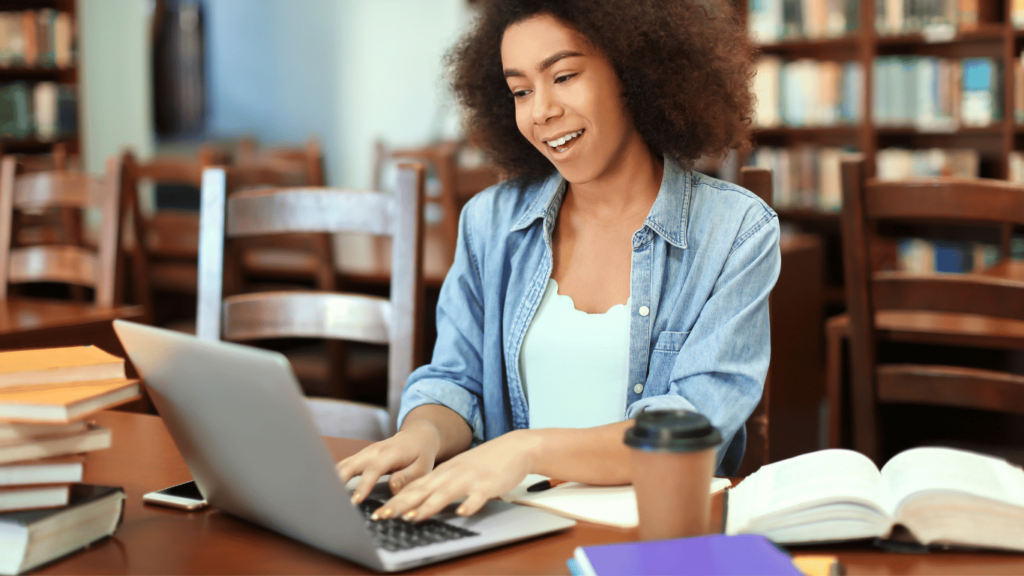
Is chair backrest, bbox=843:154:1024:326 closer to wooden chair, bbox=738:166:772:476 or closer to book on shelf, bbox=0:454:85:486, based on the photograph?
wooden chair, bbox=738:166:772:476

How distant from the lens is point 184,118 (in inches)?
239

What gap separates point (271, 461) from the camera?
2.25 ft

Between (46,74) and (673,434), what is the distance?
5372 millimetres

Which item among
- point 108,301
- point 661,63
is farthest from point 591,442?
point 108,301

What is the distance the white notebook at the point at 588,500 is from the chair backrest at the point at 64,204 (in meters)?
1.41

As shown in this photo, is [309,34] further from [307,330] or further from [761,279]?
[761,279]

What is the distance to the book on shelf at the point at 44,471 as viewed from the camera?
0.72 meters

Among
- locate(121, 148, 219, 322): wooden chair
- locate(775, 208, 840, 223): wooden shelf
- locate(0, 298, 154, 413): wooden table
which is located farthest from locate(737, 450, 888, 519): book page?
A: locate(775, 208, 840, 223): wooden shelf

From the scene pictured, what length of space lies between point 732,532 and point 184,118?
5.95m

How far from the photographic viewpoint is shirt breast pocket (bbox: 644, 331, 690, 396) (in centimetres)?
110

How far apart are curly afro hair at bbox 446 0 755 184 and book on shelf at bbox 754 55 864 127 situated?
2.74 metres

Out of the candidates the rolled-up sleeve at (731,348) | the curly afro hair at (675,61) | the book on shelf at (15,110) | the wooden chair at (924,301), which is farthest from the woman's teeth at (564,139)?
the book on shelf at (15,110)

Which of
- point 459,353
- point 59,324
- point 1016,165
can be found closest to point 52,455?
point 459,353

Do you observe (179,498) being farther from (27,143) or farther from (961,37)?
(27,143)
